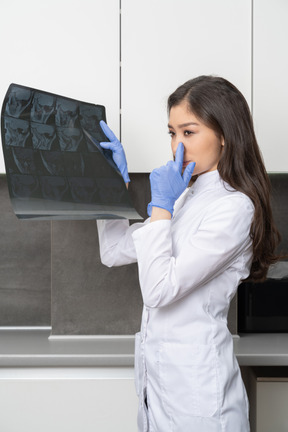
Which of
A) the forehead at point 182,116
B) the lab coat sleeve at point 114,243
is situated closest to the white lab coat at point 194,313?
the forehead at point 182,116

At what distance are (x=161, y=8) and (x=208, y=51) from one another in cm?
20

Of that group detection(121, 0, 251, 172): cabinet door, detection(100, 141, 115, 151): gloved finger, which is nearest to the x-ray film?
detection(100, 141, 115, 151): gloved finger

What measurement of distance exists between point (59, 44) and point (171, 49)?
35cm

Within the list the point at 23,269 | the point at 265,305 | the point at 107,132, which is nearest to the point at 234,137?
the point at 107,132

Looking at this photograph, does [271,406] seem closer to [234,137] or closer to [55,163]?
[234,137]

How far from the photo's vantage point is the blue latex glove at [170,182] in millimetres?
1203

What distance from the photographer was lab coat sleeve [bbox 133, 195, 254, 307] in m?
1.13

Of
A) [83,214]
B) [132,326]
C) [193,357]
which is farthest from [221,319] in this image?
[132,326]

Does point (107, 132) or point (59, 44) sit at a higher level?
point (59, 44)

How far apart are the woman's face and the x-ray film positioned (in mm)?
222

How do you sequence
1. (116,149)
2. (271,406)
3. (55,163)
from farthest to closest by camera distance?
(271,406) < (116,149) < (55,163)

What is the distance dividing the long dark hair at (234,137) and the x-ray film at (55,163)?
0.29 metres

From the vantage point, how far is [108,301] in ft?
6.02

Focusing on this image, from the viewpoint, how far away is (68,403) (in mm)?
1526
